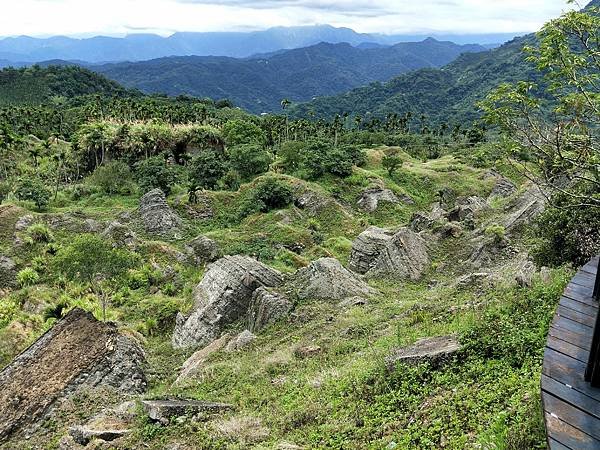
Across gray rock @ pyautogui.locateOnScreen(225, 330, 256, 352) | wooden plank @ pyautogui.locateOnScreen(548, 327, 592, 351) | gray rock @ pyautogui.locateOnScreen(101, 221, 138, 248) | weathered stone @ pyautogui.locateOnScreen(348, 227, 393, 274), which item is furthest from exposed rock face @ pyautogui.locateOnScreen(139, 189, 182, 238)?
wooden plank @ pyautogui.locateOnScreen(548, 327, 592, 351)

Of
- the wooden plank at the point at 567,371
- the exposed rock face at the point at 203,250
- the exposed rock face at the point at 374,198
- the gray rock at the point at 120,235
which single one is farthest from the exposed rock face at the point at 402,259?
the exposed rock face at the point at 374,198

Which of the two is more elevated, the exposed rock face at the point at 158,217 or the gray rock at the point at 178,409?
the gray rock at the point at 178,409

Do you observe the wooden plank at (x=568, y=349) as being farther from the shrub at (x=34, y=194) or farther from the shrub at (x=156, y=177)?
the shrub at (x=34, y=194)

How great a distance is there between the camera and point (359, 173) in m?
51.9

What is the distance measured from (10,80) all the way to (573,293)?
172954 millimetres

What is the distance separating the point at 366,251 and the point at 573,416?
79.7ft

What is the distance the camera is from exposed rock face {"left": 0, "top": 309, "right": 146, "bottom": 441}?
13708 millimetres

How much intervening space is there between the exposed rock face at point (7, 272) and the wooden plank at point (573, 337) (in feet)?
102

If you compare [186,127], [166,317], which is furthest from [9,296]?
[186,127]

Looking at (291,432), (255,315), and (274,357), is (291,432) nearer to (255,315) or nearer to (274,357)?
(274,357)

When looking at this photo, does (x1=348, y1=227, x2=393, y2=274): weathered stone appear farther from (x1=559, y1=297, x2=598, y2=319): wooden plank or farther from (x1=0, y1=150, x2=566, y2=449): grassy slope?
(x1=559, y1=297, x2=598, y2=319): wooden plank

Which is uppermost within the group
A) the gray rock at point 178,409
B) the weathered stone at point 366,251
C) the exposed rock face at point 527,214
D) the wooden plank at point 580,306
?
the wooden plank at point 580,306

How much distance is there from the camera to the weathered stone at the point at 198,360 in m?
15.9

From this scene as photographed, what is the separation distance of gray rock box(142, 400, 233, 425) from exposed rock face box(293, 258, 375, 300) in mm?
9038
